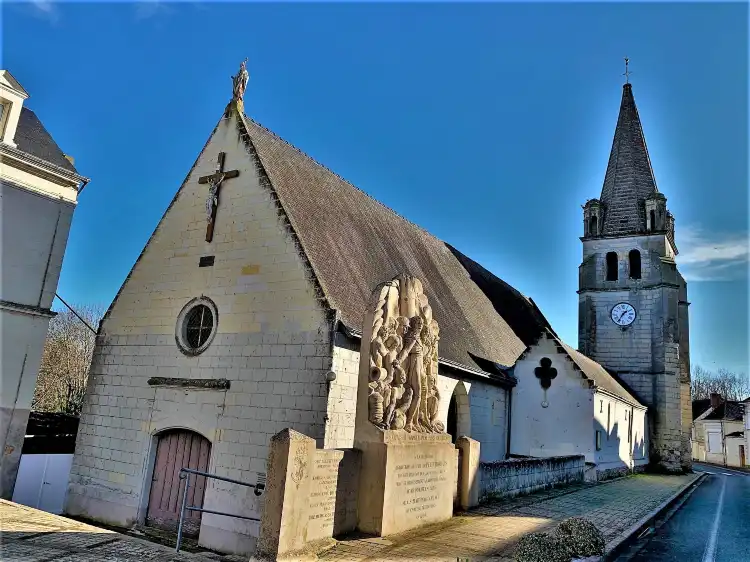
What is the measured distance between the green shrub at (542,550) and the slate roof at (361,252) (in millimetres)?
5093

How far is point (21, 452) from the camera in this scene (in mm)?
14312

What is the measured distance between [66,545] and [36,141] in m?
12.8

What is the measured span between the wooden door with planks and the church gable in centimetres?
252

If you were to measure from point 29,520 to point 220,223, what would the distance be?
22.6 feet

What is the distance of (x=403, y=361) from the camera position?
32.2 ft

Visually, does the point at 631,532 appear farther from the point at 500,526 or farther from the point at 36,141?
the point at 36,141

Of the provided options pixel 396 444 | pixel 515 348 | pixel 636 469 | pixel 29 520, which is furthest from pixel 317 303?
pixel 636 469

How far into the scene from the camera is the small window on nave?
31.1 metres

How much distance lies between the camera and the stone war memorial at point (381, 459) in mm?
7246

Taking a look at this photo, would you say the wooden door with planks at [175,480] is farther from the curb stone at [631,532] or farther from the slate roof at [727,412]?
the slate roof at [727,412]

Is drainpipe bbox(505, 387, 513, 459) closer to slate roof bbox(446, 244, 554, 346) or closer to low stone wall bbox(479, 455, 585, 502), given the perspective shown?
low stone wall bbox(479, 455, 585, 502)

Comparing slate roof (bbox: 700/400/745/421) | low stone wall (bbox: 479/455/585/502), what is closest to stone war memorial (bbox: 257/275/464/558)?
low stone wall (bbox: 479/455/585/502)

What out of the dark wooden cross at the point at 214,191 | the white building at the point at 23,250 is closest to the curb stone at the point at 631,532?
the dark wooden cross at the point at 214,191

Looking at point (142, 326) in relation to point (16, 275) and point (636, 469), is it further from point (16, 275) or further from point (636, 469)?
point (636, 469)
